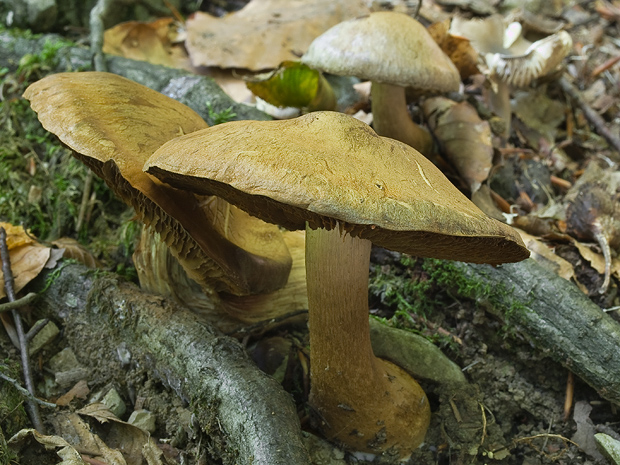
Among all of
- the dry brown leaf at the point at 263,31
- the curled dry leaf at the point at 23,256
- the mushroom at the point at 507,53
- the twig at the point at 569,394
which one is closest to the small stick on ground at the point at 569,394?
the twig at the point at 569,394

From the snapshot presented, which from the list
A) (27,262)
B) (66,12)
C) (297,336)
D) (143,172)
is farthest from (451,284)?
(66,12)

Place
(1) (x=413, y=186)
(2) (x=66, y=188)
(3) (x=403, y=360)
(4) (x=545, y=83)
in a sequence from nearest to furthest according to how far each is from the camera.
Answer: (1) (x=413, y=186), (3) (x=403, y=360), (2) (x=66, y=188), (4) (x=545, y=83)

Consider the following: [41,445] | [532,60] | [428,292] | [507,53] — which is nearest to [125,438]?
[41,445]

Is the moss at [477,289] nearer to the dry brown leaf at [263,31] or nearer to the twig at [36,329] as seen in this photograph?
the twig at [36,329]

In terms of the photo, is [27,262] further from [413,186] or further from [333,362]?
[413,186]

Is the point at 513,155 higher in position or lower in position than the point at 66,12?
lower

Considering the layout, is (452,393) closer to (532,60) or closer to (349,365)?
(349,365)

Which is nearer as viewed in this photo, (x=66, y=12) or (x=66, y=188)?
(x=66, y=188)
